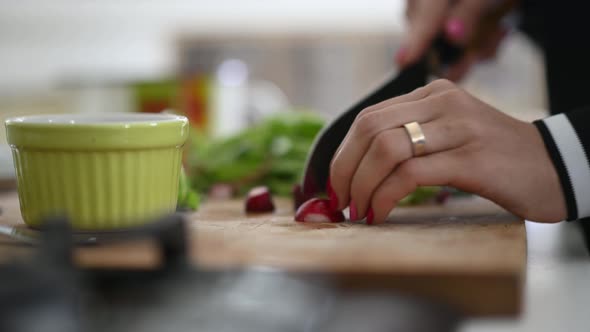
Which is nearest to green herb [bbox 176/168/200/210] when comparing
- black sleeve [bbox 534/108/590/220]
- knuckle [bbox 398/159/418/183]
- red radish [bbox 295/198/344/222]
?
red radish [bbox 295/198/344/222]

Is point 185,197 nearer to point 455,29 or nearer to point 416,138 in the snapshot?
point 416,138

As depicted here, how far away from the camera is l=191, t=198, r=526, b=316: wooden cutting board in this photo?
469 mm

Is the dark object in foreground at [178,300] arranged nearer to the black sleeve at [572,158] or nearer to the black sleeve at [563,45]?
the black sleeve at [572,158]

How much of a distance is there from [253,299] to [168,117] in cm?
28

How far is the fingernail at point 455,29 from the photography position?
1.17 metres

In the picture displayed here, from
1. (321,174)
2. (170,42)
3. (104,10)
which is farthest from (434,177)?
(170,42)

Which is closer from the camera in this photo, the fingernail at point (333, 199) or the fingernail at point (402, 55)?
the fingernail at point (333, 199)

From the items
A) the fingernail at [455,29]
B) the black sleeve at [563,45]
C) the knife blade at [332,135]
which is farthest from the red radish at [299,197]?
the fingernail at [455,29]

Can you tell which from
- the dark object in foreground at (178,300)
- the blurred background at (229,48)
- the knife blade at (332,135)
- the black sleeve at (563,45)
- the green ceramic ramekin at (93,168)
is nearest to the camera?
the dark object in foreground at (178,300)

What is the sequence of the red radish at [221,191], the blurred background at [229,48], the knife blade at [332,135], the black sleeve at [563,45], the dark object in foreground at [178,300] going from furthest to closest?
the blurred background at [229,48]
the black sleeve at [563,45]
the red radish at [221,191]
the knife blade at [332,135]
the dark object in foreground at [178,300]

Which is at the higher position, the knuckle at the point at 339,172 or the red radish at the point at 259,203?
the knuckle at the point at 339,172

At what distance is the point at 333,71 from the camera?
4453 mm

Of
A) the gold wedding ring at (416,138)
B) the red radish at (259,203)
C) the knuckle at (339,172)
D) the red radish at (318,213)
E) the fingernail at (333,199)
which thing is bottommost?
the red radish at (259,203)

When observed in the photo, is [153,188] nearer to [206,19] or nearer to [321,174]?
[321,174]
